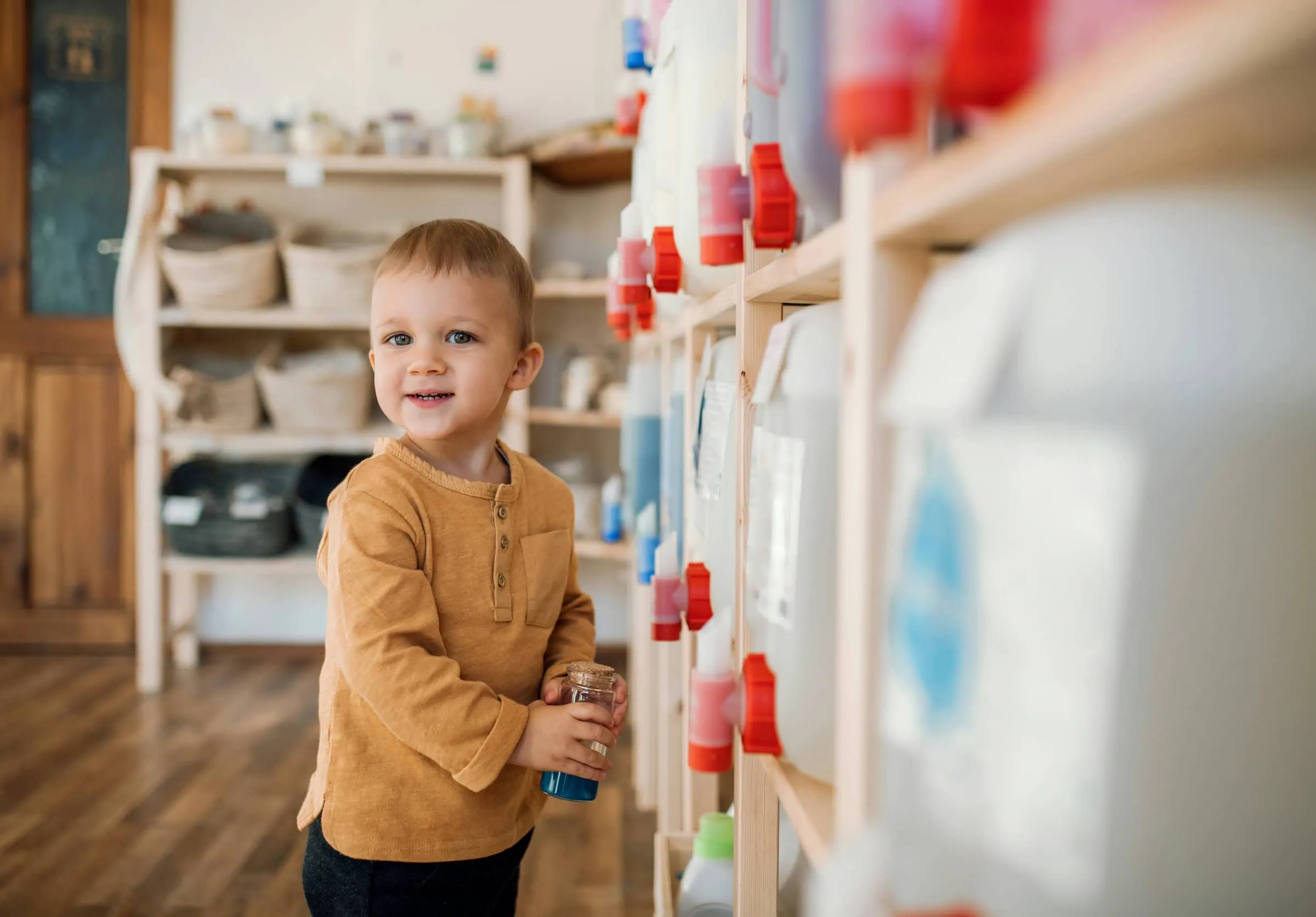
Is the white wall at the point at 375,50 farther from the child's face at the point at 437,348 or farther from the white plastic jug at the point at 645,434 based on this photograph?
the child's face at the point at 437,348

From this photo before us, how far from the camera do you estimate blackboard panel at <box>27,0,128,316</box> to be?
321 cm

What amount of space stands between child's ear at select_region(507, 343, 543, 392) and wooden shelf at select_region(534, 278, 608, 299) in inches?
68.7

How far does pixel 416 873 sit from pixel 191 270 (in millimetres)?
2351

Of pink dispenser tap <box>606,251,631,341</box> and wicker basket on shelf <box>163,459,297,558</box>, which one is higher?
pink dispenser tap <box>606,251,631,341</box>

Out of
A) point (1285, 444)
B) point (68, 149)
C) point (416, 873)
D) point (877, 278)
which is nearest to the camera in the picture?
point (1285, 444)

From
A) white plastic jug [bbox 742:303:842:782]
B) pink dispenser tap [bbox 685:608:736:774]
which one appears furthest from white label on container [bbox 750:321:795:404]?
pink dispenser tap [bbox 685:608:736:774]

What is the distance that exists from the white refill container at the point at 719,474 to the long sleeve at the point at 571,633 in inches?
6.6

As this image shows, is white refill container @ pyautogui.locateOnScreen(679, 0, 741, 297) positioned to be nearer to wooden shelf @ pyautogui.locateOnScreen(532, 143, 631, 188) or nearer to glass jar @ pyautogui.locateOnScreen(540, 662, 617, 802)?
glass jar @ pyautogui.locateOnScreen(540, 662, 617, 802)

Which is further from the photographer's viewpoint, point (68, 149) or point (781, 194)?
point (68, 149)

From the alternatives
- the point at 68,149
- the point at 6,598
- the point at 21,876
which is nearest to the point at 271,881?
the point at 21,876

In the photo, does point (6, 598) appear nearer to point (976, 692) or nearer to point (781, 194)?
point (781, 194)

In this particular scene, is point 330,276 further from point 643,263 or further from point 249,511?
point 643,263

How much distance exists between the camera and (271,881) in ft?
5.78

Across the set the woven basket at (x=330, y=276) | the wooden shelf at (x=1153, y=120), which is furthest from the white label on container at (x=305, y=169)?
the wooden shelf at (x=1153, y=120)
